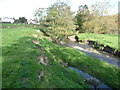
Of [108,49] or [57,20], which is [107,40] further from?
[57,20]

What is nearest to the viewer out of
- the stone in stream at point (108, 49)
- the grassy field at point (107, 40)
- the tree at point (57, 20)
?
the stone in stream at point (108, 49)

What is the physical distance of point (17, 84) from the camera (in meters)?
4.53

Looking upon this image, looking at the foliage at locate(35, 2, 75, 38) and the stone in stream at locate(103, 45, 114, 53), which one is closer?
the stone in stream at locate(103, 45, 114, 53)

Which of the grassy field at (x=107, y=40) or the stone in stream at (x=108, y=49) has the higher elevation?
the grassy field at (x=107, y=40)

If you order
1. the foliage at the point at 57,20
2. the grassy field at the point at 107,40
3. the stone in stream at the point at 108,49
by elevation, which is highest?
the foliage at the point at 57,20

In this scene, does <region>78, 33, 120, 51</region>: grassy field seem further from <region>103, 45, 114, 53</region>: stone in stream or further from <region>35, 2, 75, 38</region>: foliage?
<region>35, 2, 75, 38</region>: foliage

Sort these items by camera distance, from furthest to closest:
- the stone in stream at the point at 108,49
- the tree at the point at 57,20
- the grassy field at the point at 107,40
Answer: the tree at the point at 57,20 → the grassy field at the point at 107,40 → the stone in stream at the point at 108,49

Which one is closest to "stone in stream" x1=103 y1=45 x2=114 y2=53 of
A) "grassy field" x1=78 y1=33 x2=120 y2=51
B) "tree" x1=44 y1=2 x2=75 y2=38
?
"grassy field" x1=78 y1=33 x2=120 y2=51

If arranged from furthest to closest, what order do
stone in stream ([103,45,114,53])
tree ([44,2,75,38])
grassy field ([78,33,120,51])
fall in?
tree ([44,2,75,38]) → grassy field ([78,33,120,51]) → stone in stream ([103,45,114,53])

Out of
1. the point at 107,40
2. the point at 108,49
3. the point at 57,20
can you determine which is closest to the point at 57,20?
the point at 57,20

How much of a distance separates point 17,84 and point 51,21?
21.5 metres

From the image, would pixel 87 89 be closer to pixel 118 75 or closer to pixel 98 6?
pixel 118 75

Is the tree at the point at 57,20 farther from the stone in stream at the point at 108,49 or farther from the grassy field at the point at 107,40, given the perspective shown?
the stone in stream at the point at 108,49

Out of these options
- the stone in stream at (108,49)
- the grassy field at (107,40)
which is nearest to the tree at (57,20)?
the grassy field at (107,40)
